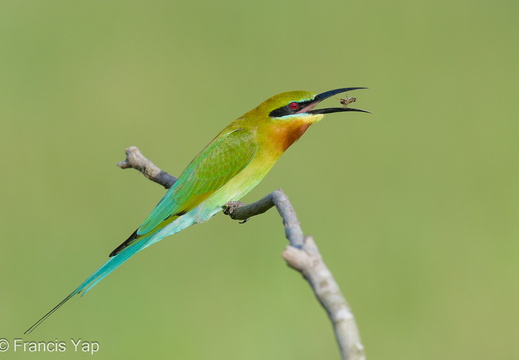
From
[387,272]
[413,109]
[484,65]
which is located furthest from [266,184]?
[484,65]


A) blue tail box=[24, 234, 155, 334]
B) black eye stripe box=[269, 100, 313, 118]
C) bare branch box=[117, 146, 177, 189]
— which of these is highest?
black eye stripe box=[269, 100, 313, 118]

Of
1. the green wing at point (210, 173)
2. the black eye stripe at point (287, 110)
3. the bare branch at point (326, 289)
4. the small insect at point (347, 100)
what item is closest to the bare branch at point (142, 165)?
the green wing at point (210, 173)

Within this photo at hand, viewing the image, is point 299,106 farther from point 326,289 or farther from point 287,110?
point 326,289

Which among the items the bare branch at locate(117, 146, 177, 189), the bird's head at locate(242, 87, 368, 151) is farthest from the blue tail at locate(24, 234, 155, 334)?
the bird's head at locate(242, 87, 368, 151)

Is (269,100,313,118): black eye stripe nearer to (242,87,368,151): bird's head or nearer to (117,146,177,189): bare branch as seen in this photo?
(242,87,368,151): bird's head

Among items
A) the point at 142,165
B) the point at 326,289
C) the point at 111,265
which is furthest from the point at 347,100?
the point at 326,289

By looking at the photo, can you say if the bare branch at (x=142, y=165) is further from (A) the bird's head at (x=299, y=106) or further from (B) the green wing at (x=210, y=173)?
(A) the bird's head at (x=299, y=106)

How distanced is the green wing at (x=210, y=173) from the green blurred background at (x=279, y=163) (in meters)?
0.91

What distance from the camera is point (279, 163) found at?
13.5 feet

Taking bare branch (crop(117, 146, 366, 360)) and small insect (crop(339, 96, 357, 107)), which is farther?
small insect (crop(339, 96, 357, 107))

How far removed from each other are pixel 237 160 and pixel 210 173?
0.10 meters

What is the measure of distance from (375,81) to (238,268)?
6.25ft

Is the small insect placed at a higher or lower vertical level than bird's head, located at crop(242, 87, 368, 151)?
higher

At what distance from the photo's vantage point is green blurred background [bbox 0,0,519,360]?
3.31 m
